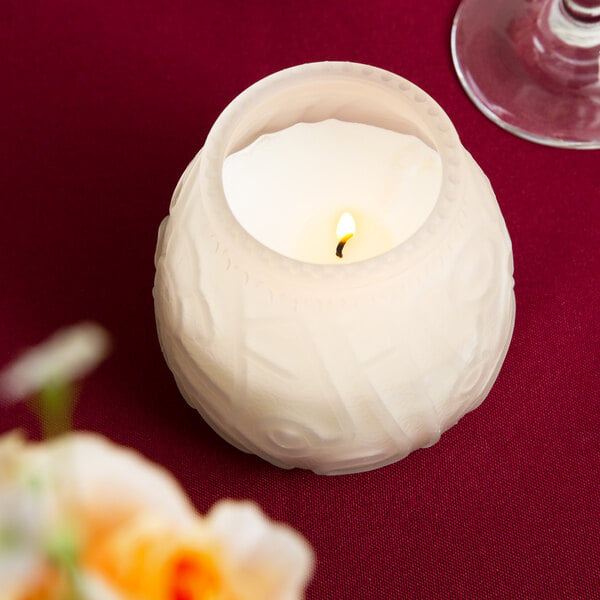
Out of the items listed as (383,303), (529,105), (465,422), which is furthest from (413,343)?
(529,105)

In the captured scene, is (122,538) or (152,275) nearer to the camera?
(122,538)

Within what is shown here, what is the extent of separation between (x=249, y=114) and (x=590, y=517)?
0.26 m

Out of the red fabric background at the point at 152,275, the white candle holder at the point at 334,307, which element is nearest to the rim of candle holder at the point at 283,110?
the white candle holder at the point at 334,307

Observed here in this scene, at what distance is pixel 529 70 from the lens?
592 millimetres

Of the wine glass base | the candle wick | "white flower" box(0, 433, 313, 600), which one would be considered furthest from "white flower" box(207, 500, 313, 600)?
the wine glass base

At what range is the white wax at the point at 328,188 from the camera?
0.42 m

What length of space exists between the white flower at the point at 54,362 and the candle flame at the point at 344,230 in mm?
149

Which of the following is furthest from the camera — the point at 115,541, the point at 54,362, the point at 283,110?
the point at 54,362

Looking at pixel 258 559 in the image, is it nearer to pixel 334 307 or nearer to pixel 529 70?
pixel 334 307

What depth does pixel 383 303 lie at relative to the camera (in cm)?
34

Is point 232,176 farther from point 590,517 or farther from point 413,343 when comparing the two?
point 590,517

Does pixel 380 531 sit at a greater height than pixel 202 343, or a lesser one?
lesser

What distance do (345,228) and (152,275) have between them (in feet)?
0.44

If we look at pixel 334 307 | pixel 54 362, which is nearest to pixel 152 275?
pixel 54 362
